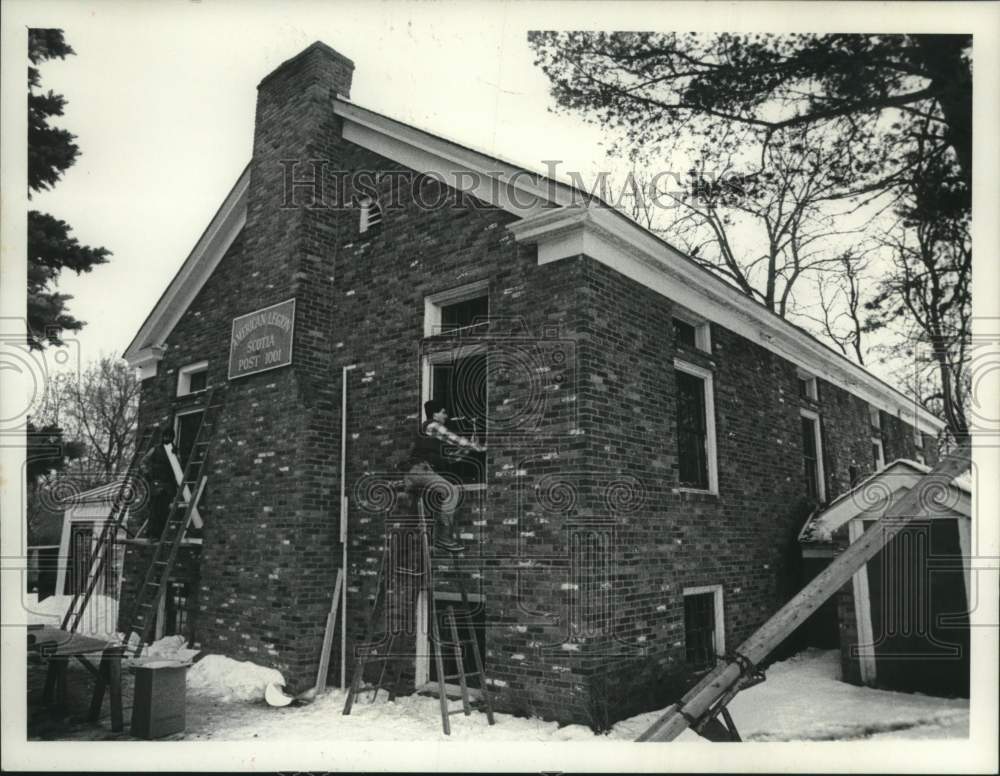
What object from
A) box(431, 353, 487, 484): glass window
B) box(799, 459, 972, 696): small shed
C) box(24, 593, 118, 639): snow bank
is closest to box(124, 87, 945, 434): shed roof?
box(799, 459, 972, 696): small shed

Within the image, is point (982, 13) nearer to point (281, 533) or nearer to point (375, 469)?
point (375, 469)

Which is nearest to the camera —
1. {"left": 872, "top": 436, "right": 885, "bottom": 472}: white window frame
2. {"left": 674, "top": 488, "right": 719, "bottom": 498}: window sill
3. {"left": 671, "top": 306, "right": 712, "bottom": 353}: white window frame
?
{"left": 674, "top": 488, "right": 719, "bottom": 498}: window sill

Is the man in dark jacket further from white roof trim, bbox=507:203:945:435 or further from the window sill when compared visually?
the window sill

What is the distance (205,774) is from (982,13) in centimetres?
929

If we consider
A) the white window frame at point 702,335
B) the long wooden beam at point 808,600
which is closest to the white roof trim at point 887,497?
the long wooden beam at point 808,600

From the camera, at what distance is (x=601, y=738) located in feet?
21.0

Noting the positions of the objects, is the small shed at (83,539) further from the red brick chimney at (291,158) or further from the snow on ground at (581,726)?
the red brick chimney at (291,158)

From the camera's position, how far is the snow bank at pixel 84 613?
699cm

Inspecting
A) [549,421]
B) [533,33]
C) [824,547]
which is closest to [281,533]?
[549,421]

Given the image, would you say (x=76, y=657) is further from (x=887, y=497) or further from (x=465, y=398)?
(x=887, y=497)

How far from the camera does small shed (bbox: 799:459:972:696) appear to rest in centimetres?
701

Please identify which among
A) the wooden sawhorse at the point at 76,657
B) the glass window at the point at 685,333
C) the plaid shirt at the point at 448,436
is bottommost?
the wooden sawhorse at the point at 76,657

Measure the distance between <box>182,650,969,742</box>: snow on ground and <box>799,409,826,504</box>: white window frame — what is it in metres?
4.25

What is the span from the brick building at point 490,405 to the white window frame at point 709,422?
0.04 meters
